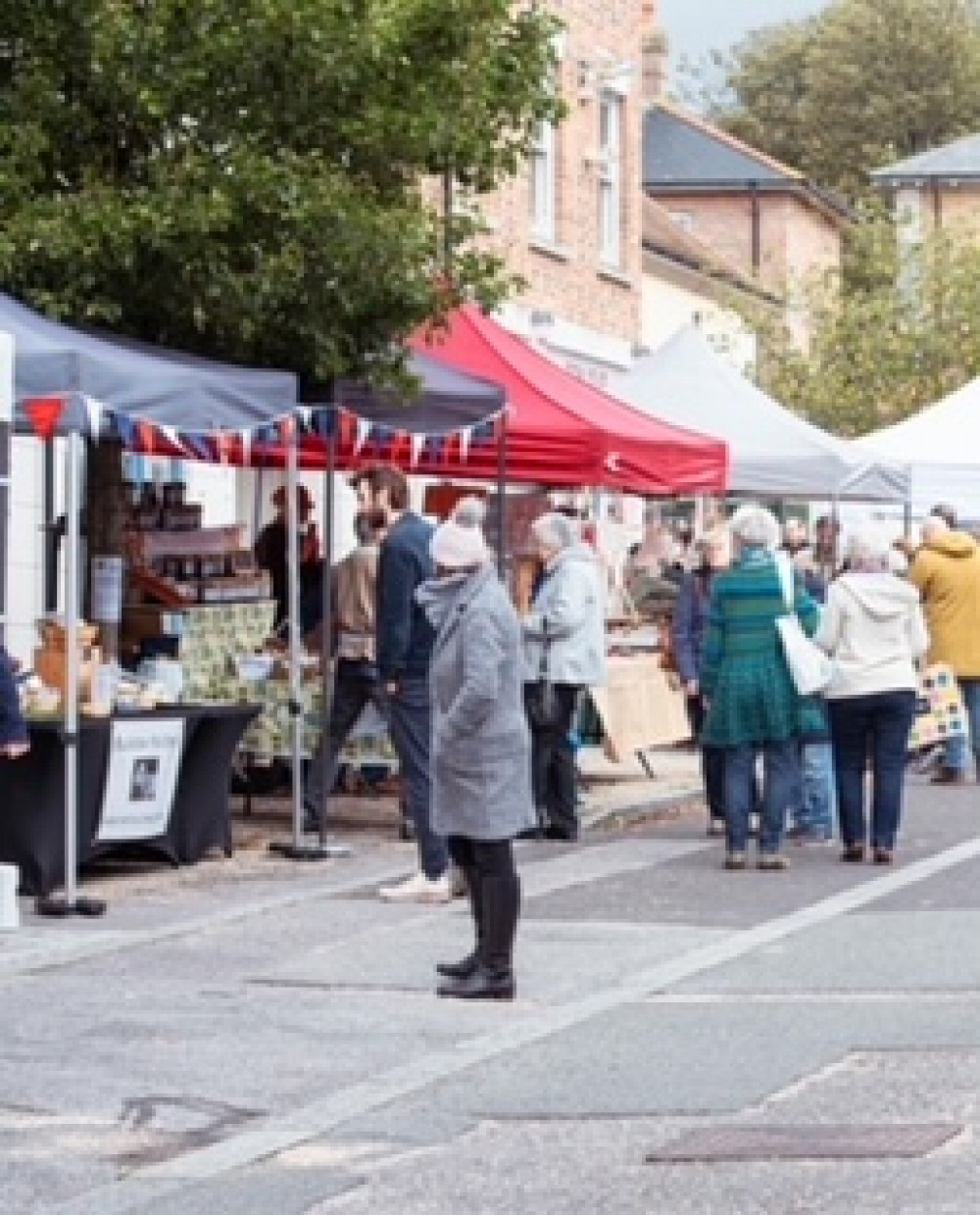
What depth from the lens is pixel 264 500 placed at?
28266 mm

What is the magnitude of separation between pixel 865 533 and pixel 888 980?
5353 millimetres

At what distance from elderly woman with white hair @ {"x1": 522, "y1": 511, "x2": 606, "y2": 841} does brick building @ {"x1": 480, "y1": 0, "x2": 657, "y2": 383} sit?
14.1m

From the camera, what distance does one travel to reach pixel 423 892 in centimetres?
1570

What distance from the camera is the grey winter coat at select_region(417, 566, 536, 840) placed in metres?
12.4

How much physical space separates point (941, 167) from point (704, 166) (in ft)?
40.1

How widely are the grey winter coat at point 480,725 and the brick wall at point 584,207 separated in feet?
66.6

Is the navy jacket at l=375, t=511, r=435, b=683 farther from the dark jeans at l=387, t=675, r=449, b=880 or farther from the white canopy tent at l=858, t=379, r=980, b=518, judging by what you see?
the white canopy tent at l=858, t=379, r=980, b=518

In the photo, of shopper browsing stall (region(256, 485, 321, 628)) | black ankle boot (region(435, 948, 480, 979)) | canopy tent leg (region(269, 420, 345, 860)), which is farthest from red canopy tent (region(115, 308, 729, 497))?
black ankle boot (region(435, 948, 480, 979))

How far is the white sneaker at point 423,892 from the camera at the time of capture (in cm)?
1568

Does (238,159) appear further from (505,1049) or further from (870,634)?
(505,1049)

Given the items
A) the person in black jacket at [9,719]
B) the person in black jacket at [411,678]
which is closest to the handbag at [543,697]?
the person in black jacket at [411,678]

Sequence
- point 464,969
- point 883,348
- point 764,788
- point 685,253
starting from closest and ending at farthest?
point 464,969 → point 764,788 → point 883,348 → point 685,253

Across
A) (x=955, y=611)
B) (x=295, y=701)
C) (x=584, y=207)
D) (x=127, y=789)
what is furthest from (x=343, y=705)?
(x=584, y=207)

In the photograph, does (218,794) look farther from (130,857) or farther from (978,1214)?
(978,1214)
